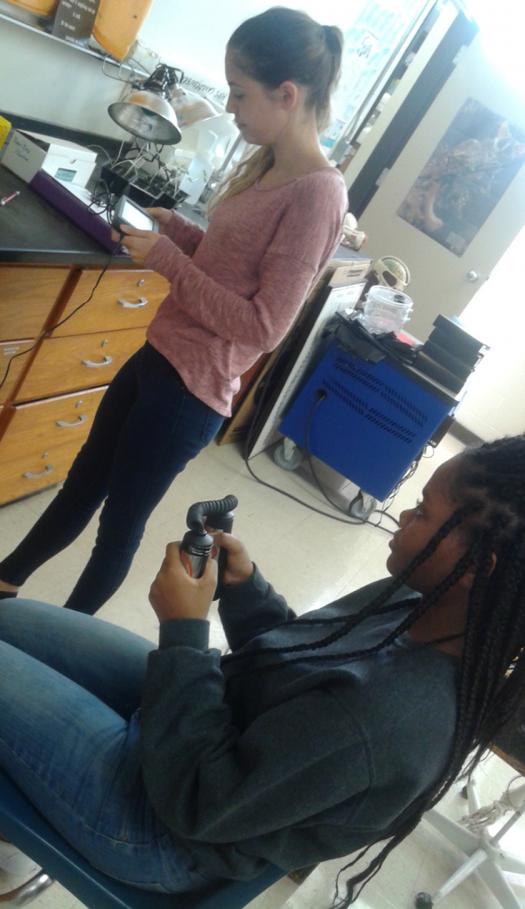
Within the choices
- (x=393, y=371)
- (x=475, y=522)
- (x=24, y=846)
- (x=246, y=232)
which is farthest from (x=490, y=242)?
(x=24, y=846)

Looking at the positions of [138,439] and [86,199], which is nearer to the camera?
[138,439]

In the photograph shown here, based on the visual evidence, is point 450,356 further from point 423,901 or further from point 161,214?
point 423,901

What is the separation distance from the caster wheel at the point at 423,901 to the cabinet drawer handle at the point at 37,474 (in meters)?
1.51

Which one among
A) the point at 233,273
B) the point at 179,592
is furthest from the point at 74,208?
the point at 179,592

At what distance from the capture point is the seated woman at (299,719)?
26.1 inches

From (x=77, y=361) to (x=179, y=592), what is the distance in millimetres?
1140

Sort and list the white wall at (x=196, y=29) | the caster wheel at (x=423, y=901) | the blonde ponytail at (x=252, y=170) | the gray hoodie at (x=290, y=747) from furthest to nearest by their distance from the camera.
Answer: the white wall at (x=196, y=29) → the caster wheel at (x=423, y=901) → the blonde ponytail at (x=252, y=170) → the gray hoodie at (x=290, y=747)

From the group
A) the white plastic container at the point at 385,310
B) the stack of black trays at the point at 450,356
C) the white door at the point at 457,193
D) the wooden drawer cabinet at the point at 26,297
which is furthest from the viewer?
the white door at the point at 457,193

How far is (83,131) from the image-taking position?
216 centimetres

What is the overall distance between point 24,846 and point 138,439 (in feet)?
2.34

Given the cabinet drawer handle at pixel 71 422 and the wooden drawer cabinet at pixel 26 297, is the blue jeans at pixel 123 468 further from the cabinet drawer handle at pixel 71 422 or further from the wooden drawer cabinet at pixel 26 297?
the cabinet drawer handle at pixel 71 422

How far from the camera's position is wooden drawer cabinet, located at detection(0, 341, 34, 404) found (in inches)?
62.2

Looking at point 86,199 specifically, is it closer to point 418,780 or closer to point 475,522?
point 475,522

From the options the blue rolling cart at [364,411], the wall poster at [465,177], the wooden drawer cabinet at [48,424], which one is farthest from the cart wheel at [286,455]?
the wall poster at [465,177]
